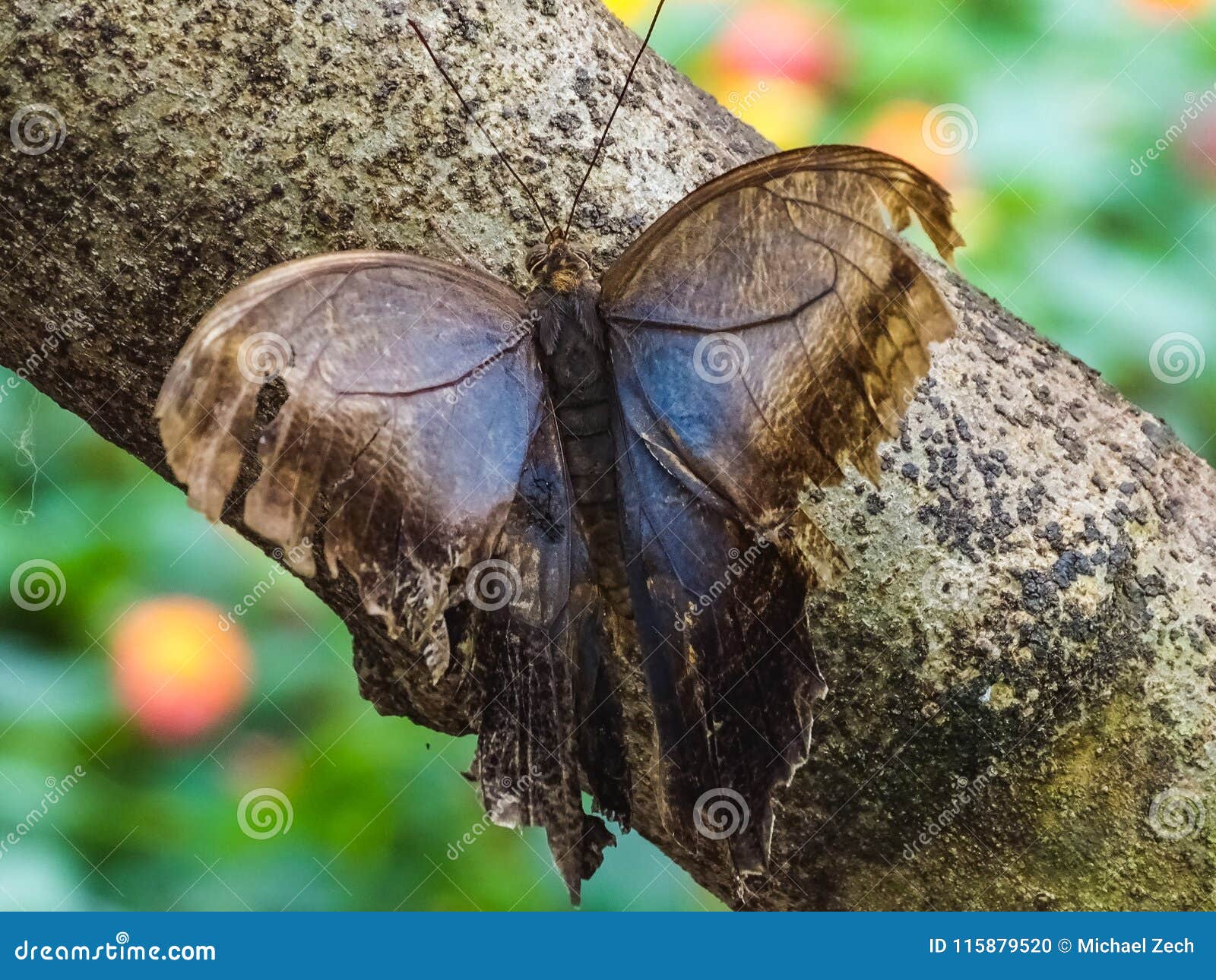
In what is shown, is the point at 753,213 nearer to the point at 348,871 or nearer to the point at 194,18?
the point at 194,18

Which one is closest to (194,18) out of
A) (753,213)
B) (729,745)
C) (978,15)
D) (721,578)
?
(753,213)

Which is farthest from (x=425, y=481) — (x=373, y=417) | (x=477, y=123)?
(x=477, y=123)

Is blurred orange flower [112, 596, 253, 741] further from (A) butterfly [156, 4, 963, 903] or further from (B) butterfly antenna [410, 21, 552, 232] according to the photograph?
(B) butterfly antenna [410, 21, 552, 232]

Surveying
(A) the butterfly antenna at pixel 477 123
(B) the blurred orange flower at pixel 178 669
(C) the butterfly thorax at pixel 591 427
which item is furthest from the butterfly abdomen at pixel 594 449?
(B) the blurred orange flower at pixel 178 669

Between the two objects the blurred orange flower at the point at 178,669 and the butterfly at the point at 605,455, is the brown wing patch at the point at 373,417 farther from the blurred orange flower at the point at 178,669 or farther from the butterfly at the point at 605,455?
the blurred orange flower at the point at 178,669

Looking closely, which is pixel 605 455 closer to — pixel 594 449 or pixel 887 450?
pixel 594 449

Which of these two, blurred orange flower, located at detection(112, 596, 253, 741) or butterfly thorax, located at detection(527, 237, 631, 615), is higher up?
butterfly thorax, located at detection(527, 237, 631, 615)

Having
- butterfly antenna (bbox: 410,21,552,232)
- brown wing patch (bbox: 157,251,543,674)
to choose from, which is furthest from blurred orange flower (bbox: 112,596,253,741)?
butterfly antenna (bbox: 410,21,552,232)
